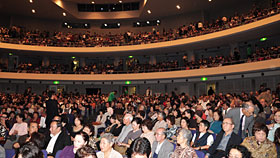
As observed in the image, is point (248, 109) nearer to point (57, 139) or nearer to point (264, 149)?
point (264, 149)

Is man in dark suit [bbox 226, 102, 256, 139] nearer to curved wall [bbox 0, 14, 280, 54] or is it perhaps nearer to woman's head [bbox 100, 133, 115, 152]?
woman's head [bbox 100, 133, 115, 152]

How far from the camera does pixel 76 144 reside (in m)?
3.99

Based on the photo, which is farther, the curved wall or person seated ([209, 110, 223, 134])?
the curved wall

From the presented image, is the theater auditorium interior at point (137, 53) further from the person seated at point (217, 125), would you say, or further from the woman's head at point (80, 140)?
the woman's head at point (80, 140)

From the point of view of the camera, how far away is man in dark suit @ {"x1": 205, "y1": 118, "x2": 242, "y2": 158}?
4.51m

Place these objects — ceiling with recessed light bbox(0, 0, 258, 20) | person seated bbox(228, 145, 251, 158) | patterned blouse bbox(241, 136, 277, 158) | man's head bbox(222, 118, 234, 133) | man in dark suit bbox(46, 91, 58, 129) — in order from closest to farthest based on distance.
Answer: person seated bbox(228, 145, 251, 158), patterned blouse bbox(241, 136, 277, 158), man's head bbox(222, 118, 234, 133), man in dark suit bbox(46, 91, 58, 129), ceiling with recessed light bbox(0, 0, 258, 20)

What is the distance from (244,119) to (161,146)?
2599 mm

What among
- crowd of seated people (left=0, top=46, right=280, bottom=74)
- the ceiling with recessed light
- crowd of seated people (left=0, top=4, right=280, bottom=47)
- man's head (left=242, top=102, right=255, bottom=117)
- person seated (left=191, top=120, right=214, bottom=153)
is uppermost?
the ceiling with recessed light

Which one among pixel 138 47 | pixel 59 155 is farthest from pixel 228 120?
pixel 138 47

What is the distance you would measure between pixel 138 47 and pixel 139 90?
5.43m

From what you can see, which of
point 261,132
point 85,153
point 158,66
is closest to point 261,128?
point 261,132

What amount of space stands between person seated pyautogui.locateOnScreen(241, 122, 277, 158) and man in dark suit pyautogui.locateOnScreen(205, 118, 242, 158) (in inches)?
15.2

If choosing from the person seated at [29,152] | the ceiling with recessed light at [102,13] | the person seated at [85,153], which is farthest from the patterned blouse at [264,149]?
the ceiling with recessed light at [102,13]

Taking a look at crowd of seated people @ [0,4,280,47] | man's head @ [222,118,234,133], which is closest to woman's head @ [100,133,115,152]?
man's head @ [222,118,234,133]
